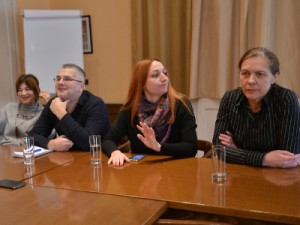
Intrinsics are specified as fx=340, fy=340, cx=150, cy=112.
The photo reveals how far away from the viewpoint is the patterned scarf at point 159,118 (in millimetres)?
2189

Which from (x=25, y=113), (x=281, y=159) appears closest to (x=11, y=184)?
(x=281, y=159)

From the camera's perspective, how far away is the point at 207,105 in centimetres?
369

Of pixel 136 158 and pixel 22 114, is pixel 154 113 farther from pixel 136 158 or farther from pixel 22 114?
pixel 22 114

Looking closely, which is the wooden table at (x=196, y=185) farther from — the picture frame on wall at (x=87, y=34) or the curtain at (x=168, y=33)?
the picture frame on wall at (x=87, y=34)

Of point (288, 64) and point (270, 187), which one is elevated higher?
point (288, 64)

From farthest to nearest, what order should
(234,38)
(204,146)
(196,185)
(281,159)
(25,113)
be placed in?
1. (234,38)
2. (25,113)
3. (204,146)
4. (281,159)
5. (196,185)

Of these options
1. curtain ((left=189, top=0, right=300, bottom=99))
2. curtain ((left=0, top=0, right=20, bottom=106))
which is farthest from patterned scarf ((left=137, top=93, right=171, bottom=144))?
curtain ((left=0, top=0, right=20, bottom=106))

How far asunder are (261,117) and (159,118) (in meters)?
0.64

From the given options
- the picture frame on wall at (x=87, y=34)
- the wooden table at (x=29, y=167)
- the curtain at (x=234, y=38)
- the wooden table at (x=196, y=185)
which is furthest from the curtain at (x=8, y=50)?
the wooden table at (x=196, y=185)

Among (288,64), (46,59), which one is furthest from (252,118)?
(46,59)

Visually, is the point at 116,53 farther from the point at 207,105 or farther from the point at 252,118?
the point at 252,118

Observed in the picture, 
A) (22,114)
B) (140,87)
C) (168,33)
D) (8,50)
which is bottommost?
(22,114)

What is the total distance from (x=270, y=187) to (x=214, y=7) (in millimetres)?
2429

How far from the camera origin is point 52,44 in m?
3.96
